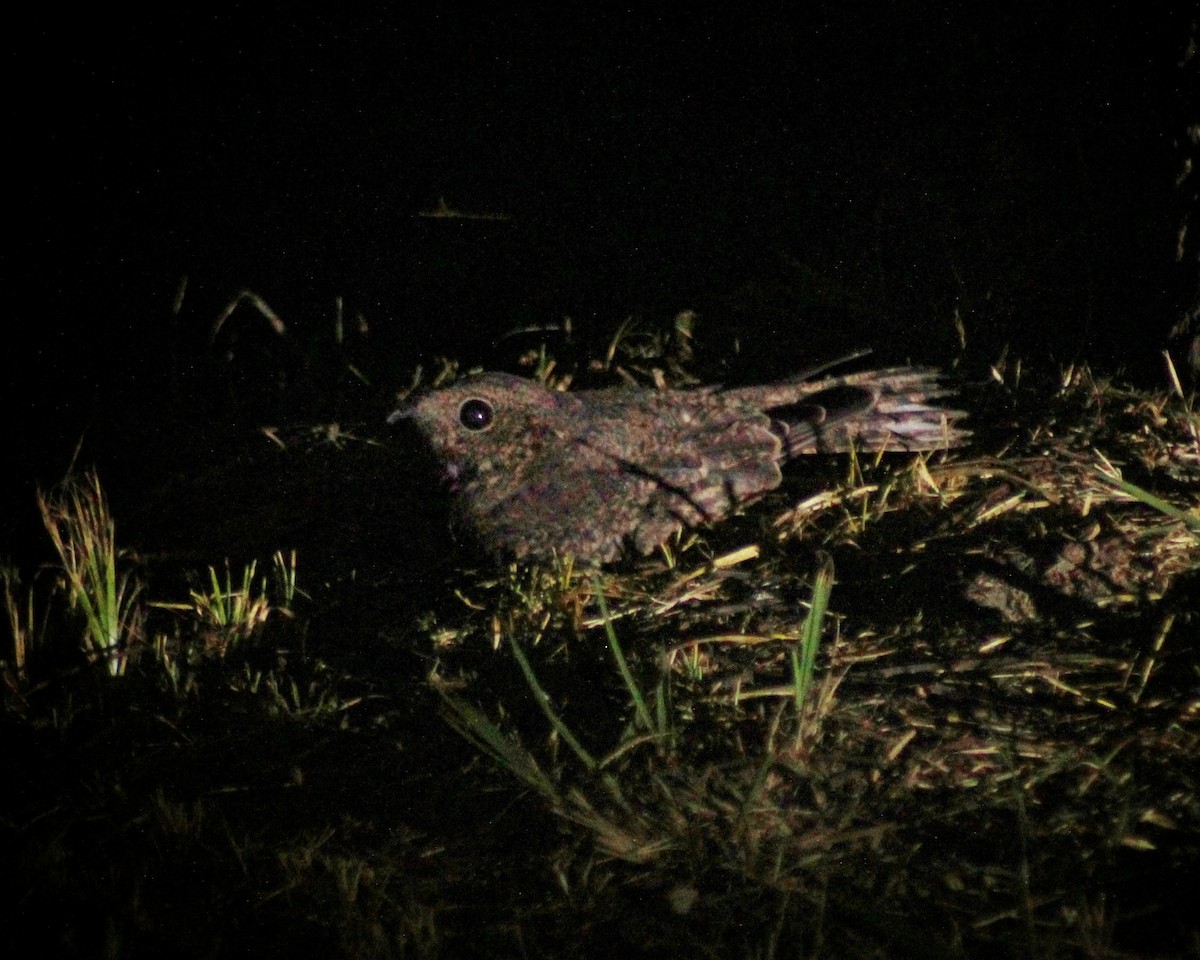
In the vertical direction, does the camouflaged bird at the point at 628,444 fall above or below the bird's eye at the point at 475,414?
below

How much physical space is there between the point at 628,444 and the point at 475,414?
0.55 m

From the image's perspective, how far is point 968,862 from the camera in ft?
6.59

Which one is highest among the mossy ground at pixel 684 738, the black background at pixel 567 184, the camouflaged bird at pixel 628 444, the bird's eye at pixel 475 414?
the black background at pixel 567 184

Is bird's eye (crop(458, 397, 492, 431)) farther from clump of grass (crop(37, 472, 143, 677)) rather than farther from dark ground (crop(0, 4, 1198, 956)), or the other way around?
clump of grass (crop(37, 472, 143, 677))

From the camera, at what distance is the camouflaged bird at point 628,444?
3.31 meters

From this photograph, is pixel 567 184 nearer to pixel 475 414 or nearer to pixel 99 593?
pixel 475 414

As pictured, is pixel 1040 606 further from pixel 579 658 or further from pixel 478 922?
pixel 478 922

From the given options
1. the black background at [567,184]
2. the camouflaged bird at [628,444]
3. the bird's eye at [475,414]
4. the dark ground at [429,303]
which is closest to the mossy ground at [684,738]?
the dark ground at [429,303]

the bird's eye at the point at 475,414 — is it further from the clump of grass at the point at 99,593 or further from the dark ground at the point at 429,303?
the clump of grass at the point at 99,593

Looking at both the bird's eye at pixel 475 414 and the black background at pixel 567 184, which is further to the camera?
the black background at pixel 567 184

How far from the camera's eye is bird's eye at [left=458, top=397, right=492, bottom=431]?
11.8 ft

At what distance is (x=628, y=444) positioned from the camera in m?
3.58

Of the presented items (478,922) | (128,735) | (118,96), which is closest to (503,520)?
(128,735)

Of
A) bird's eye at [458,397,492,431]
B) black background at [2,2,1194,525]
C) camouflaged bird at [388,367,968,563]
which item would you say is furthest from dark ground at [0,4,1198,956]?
bird's eye at [458,397,492,431]
